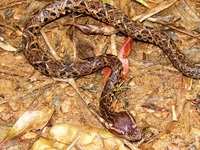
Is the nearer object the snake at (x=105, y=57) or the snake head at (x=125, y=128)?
the snake head at (x=125, y=128)

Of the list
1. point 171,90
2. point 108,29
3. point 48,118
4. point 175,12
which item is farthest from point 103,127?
point 175,12

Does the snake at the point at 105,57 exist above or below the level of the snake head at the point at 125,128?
above

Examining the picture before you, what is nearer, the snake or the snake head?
the snake head

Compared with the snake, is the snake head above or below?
below

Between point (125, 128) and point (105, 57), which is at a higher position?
point (105, 57)

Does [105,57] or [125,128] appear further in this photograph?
[105,57]
